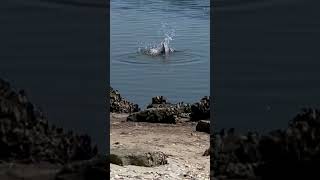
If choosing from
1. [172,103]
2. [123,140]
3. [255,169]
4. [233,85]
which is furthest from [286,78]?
[172,103]

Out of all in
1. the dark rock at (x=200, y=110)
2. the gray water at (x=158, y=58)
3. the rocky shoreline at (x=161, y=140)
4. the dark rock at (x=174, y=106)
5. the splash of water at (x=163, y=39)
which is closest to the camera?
→ the rocky shoreline at (x=161, y=140)

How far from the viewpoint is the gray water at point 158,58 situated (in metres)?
8.35

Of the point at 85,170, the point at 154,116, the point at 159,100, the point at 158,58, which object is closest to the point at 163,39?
the point at 158,58

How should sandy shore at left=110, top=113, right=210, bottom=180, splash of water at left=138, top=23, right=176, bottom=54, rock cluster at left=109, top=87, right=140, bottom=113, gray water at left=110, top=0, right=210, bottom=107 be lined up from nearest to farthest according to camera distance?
sandy shore at left=110, top=113, right=210, bottom=180, gray water at left=110, top=0, right=210, bottom=107, rock cluster at left=109, top=87, right=140, bottom=113, splash of water at left=138, top=23, right=176, bottom=54

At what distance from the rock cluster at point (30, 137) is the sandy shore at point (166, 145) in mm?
1350

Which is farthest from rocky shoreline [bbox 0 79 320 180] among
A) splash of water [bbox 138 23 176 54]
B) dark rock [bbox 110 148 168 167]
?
splash of water [bbox 138 23 176 54]

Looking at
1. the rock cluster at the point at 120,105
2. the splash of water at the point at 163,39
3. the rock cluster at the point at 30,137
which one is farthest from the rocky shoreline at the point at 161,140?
the rock cluster at the point at 30,137

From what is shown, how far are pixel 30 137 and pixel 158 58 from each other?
17.6 feet

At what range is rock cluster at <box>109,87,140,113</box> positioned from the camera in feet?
29.5

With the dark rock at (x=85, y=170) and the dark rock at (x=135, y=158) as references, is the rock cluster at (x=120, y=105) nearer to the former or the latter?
the dark rock at (x=135, y=158)

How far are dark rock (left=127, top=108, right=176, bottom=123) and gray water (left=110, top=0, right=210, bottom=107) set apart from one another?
0.22 metres

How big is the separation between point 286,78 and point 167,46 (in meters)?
5.64

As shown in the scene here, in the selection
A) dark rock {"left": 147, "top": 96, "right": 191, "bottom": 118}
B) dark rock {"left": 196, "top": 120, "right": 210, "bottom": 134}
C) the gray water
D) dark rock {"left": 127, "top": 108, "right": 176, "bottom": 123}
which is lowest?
dark rock {"left": 196, "top": 120, "right": 210, "bottom": 134}

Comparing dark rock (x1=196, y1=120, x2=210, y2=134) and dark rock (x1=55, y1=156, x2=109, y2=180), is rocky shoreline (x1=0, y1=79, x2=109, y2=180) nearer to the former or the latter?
dark rock (x1=55, y1=156, x2=109, y2=180)
